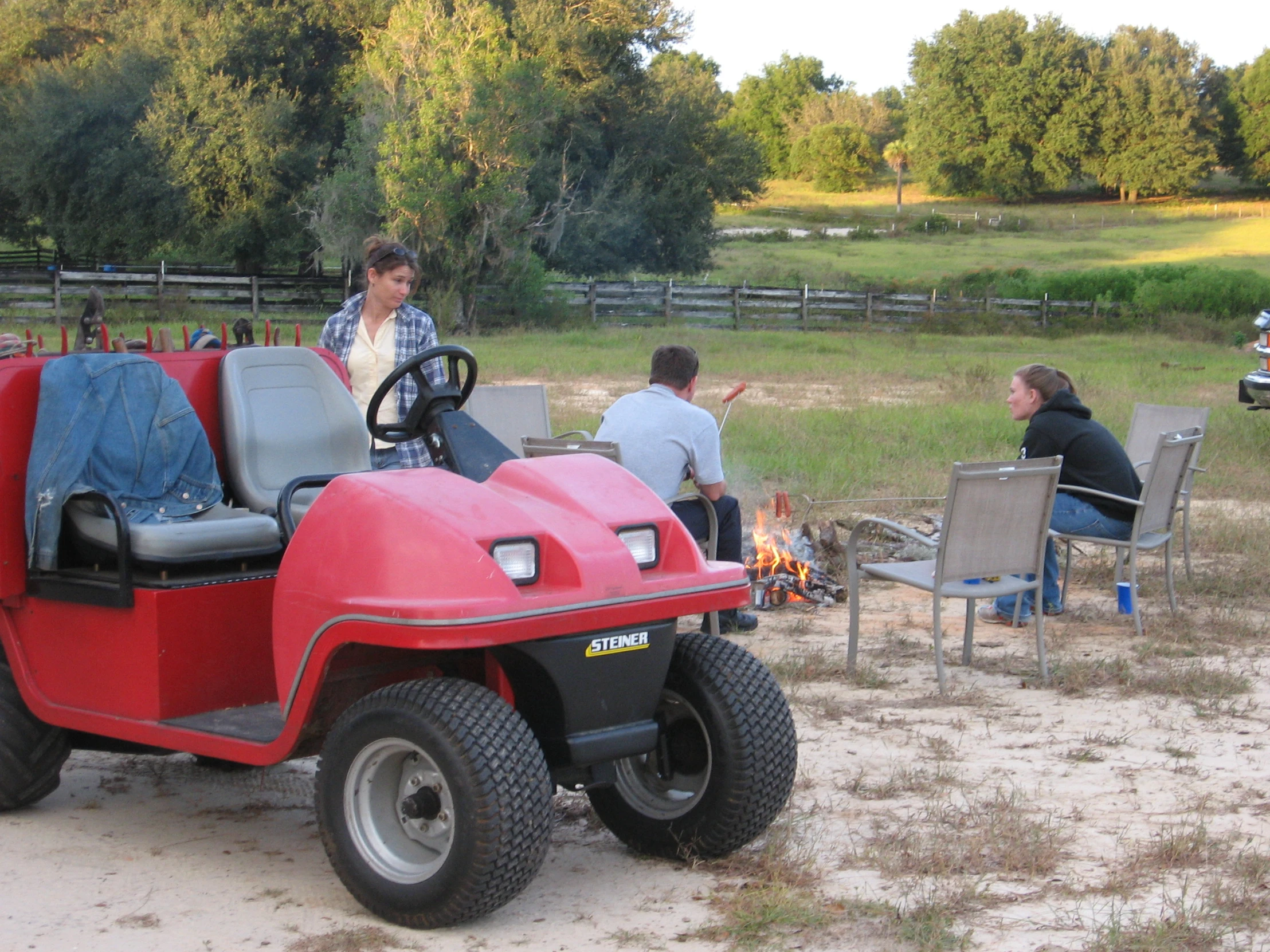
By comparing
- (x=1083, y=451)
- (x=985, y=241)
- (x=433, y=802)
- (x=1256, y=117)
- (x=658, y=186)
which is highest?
(x=1256, y=117)

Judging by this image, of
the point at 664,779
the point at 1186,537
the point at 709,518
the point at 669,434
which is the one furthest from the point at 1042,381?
the point at 664,779

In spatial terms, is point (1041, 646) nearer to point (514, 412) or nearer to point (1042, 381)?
point (1042, 381)

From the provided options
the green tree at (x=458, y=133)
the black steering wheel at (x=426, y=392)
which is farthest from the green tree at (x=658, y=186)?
the black steering wheel at (x=426, y=392)

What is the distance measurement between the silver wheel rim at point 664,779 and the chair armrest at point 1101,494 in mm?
3476

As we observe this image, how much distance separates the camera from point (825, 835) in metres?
4.17

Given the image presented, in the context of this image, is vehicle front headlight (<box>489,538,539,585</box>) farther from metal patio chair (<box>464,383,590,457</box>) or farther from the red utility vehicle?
metal patio chair (<box>464,383,590,457</box>)

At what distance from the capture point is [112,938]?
338 centimetres

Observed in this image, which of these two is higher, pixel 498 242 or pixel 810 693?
pixel 498 242

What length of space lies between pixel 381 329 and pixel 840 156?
79552 mm

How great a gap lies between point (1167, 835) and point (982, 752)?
992 mm

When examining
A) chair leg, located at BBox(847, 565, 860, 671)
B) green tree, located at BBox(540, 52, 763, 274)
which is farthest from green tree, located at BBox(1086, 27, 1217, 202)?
chair leg, located at BBox(847, 565, 860, 671)

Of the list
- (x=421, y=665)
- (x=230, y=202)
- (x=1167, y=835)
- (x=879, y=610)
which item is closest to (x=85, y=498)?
(x=421, y=665)

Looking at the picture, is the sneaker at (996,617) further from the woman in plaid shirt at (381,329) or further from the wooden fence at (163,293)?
the wooden fence at (163,293)

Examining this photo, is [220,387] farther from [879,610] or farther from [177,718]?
[879,610]
